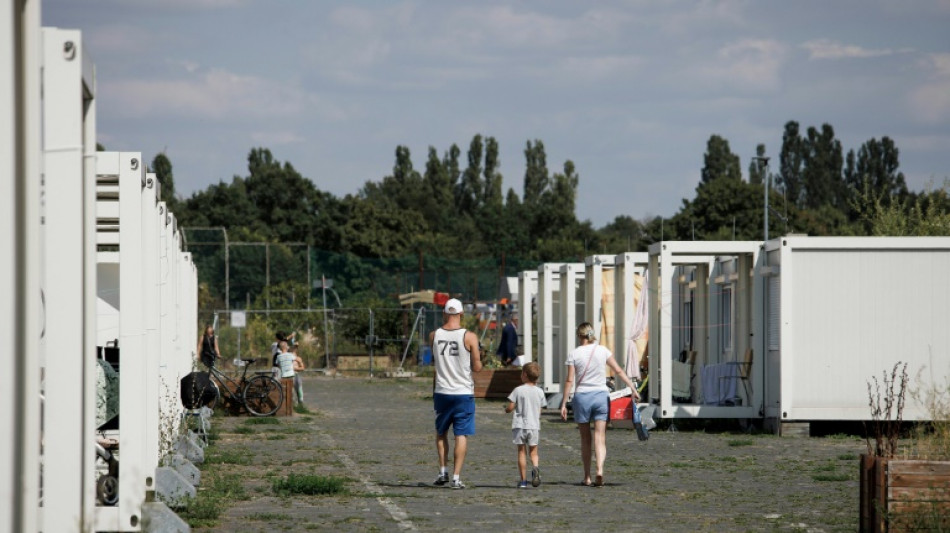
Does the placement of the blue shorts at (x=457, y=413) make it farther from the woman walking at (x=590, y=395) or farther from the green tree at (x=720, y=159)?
the green tree at (x=720, y=159)

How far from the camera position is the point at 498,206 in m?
105

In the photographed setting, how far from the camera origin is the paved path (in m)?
11.7

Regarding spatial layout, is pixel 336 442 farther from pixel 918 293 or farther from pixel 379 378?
pixel 379 378

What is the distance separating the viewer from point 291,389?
2697 cm

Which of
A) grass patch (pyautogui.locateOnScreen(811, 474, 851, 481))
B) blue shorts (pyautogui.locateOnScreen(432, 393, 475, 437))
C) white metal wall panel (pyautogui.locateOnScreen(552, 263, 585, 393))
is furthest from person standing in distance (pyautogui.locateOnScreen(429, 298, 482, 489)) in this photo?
white metal wall panel (pyautogui.locateOnScreen(552, 263, 585, 393))

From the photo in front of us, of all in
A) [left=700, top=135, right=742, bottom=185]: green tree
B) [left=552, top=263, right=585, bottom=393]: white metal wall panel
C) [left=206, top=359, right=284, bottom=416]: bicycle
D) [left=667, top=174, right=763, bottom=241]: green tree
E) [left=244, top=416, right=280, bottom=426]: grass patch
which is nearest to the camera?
[left=244, top=416, right=280, bottom=426]: grass patch

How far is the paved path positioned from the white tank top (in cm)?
102

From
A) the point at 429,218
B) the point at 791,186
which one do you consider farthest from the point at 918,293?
the point at 791,186

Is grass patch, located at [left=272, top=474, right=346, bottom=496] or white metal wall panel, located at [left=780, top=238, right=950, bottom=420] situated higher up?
white metal wall panel, located at [left=780, top=238, right=950, bottom=420]

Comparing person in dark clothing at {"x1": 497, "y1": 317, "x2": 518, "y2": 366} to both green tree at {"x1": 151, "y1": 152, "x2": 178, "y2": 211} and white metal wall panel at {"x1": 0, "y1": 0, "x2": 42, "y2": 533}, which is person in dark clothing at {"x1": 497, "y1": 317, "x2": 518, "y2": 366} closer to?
white metal wall panel at {"x1": 0, "y1": 0, "x2": 42, "y2": 533}

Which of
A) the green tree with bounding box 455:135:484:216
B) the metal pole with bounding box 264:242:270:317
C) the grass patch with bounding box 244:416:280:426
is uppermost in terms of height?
the green tree with bounding box 455:135:484:216

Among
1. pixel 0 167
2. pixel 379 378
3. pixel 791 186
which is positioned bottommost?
pixel 379 378

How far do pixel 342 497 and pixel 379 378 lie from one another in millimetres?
33089

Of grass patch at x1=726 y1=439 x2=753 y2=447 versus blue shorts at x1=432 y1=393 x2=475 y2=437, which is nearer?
blue shorts at x1=432 y1=393 x2=475 y2=437
